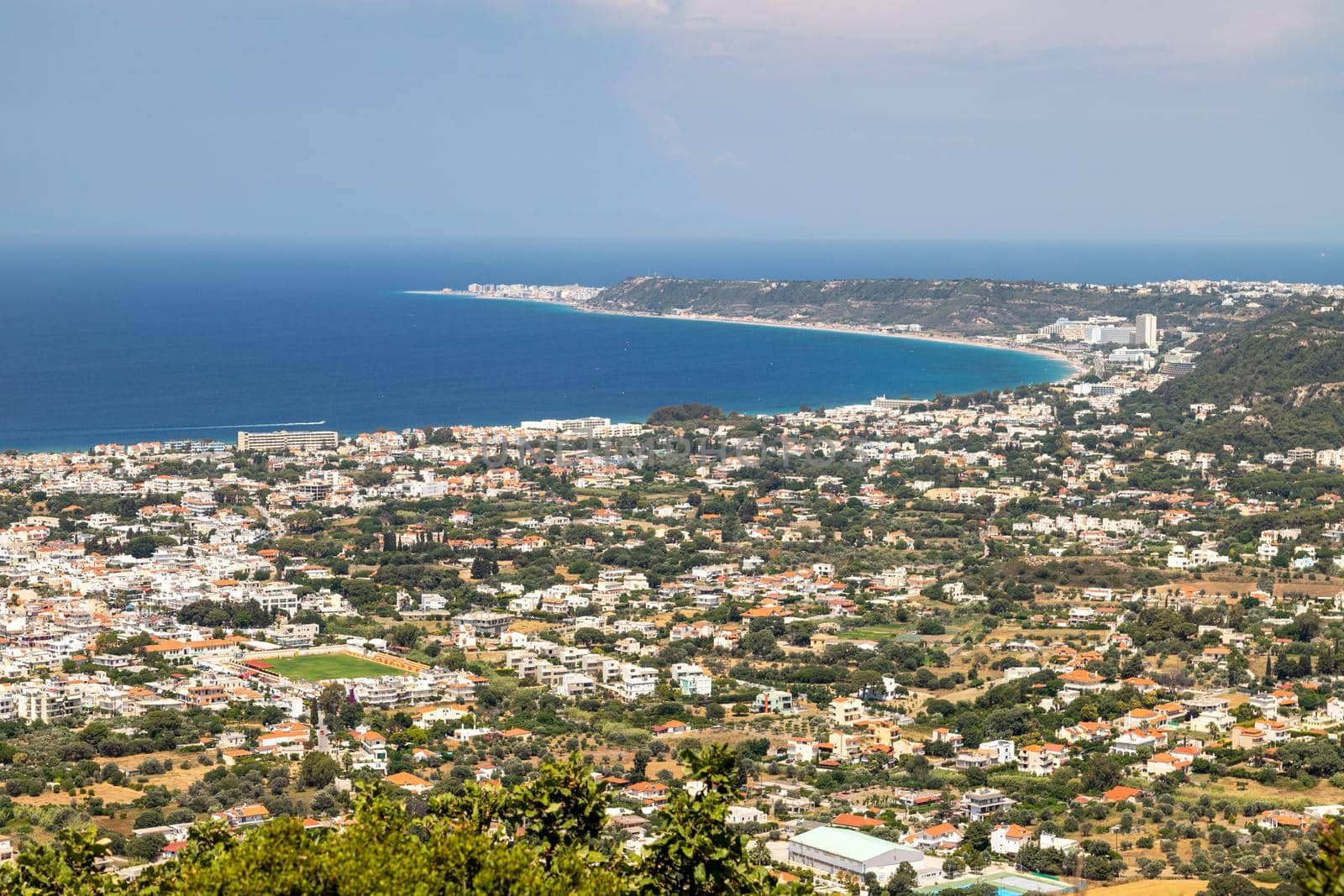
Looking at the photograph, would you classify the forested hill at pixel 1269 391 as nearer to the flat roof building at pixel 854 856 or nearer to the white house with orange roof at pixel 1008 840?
the white house with orange roof at pixel 1008 840

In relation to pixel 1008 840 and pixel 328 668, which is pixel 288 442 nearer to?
pixel 328 668

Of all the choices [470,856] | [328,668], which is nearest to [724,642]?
[328,668]

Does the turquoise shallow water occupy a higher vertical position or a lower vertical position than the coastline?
lower

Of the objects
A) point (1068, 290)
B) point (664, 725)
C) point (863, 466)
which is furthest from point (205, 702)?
point (1068, 290)

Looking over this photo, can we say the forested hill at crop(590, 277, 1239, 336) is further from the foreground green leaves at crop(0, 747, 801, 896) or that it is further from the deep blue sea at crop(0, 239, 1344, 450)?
the foreground green leaves at crop(0, 747, 801, 896)

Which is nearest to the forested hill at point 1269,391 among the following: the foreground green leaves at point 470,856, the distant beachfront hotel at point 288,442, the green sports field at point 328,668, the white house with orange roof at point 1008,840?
the distant beachfront hotel at point 288,442

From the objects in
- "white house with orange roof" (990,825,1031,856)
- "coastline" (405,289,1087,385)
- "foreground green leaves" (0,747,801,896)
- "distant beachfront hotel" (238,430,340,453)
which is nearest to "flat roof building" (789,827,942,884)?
"white house with orange roof" (990,825,1031,856)
